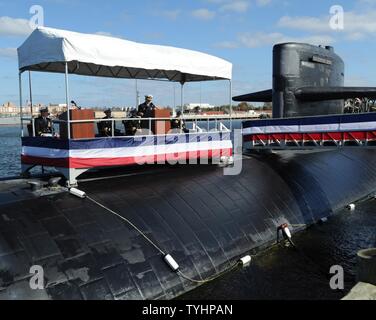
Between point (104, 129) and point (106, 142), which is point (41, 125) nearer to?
point (104, 129)

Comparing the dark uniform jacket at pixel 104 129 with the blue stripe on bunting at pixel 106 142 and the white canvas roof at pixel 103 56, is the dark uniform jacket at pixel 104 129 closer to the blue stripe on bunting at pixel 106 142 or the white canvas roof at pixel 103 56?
the blue stripe on bunting at pixel 106 142

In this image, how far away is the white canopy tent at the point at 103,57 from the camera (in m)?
9.56

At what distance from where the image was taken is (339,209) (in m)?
15.2

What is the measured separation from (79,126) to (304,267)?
20.6 feet

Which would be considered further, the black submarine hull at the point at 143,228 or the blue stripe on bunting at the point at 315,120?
the blue stripe on bunting at the point at 315,120

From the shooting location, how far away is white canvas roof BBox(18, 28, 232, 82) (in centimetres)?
956

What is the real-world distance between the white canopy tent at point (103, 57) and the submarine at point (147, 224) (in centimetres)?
253

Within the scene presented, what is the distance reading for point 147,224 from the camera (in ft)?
30.1

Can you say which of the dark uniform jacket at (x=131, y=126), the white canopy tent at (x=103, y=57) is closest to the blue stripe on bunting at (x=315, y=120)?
the white canopy tent at (x=103, y=57)

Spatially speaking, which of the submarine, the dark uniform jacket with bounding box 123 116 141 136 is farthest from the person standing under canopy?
the submarine

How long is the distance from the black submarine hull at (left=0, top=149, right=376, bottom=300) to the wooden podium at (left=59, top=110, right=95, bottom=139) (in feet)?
3.96

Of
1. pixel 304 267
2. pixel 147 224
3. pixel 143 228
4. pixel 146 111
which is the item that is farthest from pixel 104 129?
pixel 304 267
